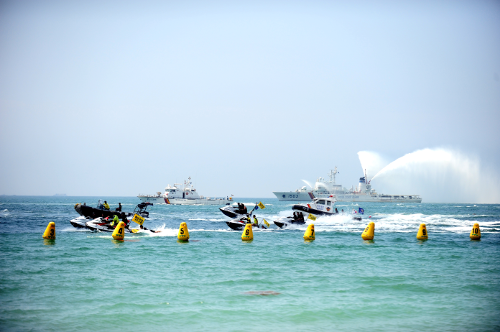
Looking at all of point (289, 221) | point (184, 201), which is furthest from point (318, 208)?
point (184, 201)

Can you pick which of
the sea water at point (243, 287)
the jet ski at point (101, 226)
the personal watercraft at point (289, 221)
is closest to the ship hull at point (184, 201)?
the personal watercraft at point (289, 221)

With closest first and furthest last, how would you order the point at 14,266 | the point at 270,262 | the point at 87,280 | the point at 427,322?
the point at 427,322, the point at 87,280, the point at 14,266, the point at 270,262

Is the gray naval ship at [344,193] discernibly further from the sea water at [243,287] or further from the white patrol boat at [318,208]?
the sea water at [243,287]

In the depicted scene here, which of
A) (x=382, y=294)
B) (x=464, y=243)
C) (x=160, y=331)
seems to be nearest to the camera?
(x=160, y=331)

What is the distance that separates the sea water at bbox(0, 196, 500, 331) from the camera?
459 inches

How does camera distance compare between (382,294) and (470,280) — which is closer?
(382,294)

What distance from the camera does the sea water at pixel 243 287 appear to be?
11648 mm

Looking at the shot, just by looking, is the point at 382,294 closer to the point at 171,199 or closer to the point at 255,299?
the point at 255,299

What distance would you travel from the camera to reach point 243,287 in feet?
51.0

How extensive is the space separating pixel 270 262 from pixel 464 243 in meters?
17.2

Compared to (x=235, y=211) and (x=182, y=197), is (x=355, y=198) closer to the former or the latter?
(x=182, y=197)

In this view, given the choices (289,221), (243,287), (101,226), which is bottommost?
(243,287)

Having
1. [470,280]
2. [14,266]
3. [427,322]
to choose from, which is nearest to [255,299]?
[427,322]

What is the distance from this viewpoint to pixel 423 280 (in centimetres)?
1708
